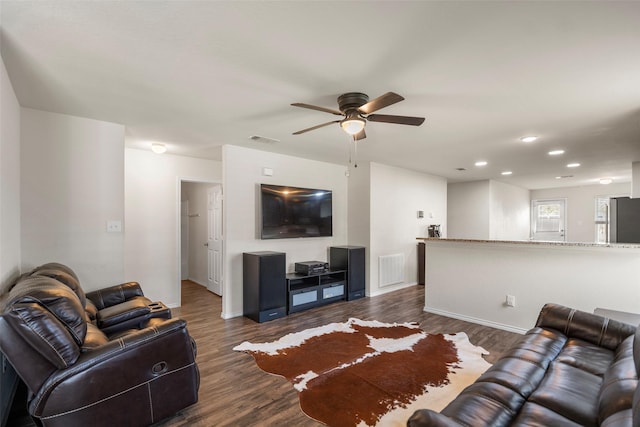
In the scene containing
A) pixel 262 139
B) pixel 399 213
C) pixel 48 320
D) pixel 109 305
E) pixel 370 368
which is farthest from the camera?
pixel 399 213

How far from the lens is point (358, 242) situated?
18.7 ft

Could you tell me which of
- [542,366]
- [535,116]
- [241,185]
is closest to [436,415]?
[542,366]

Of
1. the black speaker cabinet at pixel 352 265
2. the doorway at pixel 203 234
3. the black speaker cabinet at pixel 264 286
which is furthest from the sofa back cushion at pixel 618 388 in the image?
the doorway at pixel 203 234

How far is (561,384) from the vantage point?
1646mm

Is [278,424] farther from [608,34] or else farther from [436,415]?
[608,34]

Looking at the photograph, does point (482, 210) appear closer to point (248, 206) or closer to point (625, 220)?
point (625, 220)

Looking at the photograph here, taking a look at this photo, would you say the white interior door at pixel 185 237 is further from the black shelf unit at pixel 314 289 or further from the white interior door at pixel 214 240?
the black shelf unit at pixel 314 289

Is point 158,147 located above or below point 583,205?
above

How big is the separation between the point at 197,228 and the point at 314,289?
10.5 ft

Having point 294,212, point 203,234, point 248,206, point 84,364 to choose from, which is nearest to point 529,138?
point 294,212

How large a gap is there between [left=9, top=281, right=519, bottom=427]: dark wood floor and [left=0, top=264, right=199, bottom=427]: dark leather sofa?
29 cm

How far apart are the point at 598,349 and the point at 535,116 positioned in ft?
7.18

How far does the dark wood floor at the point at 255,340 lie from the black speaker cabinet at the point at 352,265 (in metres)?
0.24

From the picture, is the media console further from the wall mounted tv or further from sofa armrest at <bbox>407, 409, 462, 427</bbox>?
sofa armrest at <bbox>407, 409, 462, 427</bbox>
